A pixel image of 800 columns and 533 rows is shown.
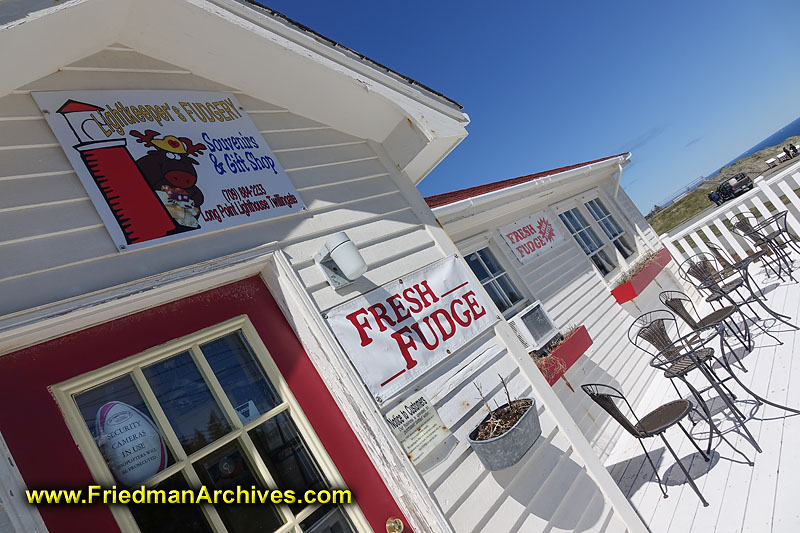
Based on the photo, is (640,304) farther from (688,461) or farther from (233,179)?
(233,179)

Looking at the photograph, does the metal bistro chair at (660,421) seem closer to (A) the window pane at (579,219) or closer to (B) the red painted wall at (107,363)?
(B) the red painted wall at (107,363)

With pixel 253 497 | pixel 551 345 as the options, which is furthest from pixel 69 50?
pixel 551 345

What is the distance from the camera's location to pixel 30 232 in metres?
→ 1.95

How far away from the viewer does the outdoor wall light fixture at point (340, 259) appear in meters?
2.63

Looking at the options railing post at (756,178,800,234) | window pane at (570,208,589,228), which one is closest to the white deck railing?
railing post at (756,178,800,234)

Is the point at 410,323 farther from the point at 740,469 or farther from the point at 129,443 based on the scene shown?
the point at 740,469

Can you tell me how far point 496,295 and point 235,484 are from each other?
4.13m

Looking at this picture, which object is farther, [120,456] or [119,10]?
[119,10]

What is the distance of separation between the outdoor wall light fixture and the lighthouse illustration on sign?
69cm

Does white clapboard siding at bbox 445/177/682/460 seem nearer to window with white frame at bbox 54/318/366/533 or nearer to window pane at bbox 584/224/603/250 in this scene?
window pane at bbox 584/224/603/250

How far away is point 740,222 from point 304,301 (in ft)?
25.0

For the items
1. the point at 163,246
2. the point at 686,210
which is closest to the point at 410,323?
the point at 163,246

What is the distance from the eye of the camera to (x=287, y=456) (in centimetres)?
225

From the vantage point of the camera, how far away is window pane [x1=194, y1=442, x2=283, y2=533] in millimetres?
2004
